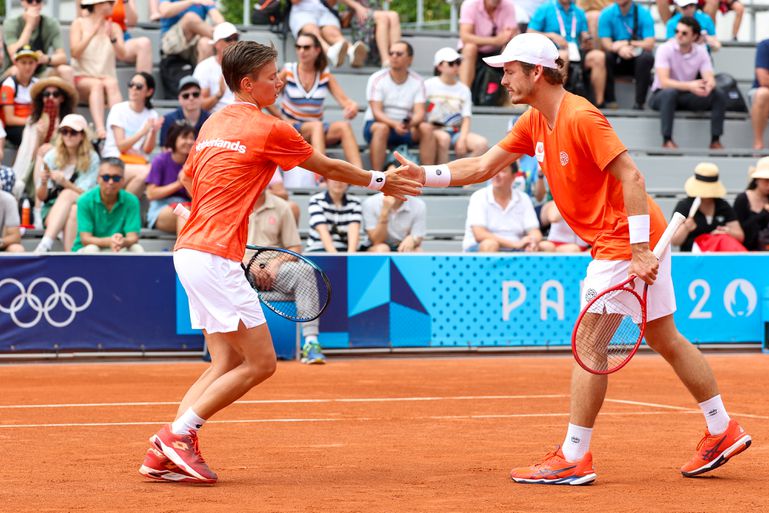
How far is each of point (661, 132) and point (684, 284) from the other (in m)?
4.99

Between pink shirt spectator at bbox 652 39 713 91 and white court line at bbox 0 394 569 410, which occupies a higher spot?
pink shirt spectator at bbox 652 39 713 91

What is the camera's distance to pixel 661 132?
1833cm

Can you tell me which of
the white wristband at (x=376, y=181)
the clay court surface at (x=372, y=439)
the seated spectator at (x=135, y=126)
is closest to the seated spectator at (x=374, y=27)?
the seated spectator at (x=135, y=126)

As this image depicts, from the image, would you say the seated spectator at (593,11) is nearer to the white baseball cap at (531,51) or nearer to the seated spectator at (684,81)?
the seated spectator at (684,81)

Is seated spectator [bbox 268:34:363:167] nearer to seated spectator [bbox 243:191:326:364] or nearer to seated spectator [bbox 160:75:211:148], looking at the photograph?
seated spectator [bbox 160:75:211:148]

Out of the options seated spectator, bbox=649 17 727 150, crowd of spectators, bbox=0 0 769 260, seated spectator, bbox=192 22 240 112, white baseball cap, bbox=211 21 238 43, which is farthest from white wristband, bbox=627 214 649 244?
seated spectator, bbox=649 17 727 150

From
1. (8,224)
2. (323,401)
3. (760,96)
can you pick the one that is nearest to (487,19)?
(760,96)

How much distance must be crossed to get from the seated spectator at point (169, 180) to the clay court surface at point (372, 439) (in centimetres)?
201

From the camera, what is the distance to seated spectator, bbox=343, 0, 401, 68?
A: 17.6 m

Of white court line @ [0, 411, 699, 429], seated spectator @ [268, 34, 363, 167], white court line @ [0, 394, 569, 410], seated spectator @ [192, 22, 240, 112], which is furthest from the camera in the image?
seated spectator @ [192, 22, 240, 112]

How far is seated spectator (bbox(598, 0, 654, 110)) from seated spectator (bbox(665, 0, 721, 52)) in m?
0.30

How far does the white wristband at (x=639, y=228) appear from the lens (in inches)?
236

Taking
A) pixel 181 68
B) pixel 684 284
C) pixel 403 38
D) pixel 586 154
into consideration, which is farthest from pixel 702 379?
pixel 403 38

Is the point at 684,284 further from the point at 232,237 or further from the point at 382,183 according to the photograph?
the point at 232,237
